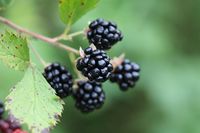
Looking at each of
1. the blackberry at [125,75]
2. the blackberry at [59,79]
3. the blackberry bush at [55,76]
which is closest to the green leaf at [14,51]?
the blackberry bush at [55,76]

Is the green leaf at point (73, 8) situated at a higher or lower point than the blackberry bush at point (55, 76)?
higher

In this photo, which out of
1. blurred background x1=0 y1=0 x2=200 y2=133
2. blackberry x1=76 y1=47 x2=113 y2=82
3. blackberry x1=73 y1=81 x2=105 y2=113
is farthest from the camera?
blurred background x1=0 y1=0 x2=200 y2=133

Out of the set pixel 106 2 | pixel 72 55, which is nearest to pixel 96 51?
pixel 72 55

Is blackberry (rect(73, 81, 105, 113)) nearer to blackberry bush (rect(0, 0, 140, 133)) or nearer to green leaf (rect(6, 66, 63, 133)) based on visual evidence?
blackberry bush (rect(0, 0, 140, 133))

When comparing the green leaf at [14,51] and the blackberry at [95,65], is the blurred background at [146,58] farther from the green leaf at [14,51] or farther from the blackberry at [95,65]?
the blackberry at [95,65]

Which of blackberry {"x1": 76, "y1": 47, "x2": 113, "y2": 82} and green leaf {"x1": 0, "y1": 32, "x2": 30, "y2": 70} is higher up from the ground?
green leaf {"x1": 0, "y1": 32, "x2": 30, "y2": 70}

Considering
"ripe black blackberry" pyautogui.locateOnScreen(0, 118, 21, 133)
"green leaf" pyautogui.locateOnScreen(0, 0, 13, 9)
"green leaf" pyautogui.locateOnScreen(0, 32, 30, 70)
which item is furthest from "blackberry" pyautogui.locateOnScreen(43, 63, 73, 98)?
"green leaf" pyautogui.locateOnScreen(0, 0, 13, 9)

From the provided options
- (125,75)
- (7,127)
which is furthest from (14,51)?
(125,75)
